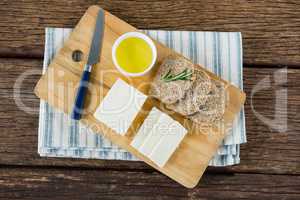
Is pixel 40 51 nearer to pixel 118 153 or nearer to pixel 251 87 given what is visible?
pixel 118 153

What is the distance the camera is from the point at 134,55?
88 centimetres

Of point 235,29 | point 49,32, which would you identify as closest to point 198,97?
point 235,29

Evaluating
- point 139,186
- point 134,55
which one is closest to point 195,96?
point 134,55

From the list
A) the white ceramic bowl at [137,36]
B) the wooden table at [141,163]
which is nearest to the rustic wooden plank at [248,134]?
the wooden table at [141,163]

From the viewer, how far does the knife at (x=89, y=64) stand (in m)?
0.88

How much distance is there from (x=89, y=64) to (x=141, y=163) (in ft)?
1.02

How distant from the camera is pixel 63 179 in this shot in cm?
98

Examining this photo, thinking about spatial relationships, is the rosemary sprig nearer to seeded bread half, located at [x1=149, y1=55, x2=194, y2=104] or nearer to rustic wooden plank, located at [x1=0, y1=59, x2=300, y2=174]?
seeded bread half, located at [x1=149, y1=55, x2=194, y2=104]

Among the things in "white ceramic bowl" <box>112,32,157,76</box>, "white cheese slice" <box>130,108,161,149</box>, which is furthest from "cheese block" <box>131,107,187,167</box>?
"white ceramic bowl" <box>112,32,157,76</box>

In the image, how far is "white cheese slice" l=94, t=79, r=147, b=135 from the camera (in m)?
0.85

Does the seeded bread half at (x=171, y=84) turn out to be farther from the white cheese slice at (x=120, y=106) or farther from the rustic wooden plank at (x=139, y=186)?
the rustic wooden plank at (x=139, y=186)

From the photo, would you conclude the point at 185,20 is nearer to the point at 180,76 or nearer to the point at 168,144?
the point at 180,76

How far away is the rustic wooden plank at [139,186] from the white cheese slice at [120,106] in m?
0.19

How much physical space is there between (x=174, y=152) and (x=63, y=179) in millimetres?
333
